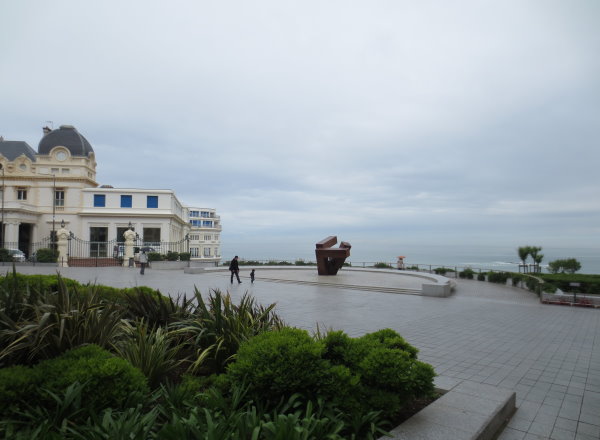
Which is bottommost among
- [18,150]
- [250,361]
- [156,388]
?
[156,388]

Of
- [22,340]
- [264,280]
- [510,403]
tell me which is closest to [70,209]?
[264,280]

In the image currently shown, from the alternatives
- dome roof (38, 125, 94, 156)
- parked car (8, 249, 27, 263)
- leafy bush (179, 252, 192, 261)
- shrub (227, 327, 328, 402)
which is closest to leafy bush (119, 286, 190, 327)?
shrub (227, 327, 328, 402)

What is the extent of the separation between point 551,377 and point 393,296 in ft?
33.1

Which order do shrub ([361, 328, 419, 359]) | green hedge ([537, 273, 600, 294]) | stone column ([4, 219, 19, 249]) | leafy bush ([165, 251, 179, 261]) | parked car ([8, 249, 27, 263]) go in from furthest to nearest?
1. stone column ([4, 219, 19, 249])
2. leafy bush ([165, 251, 179, 261])
3. parked car ([8, 249, 27, 263])
4. green hedge ([537, 273, 600, 294])
5. shrub ([361, 328, 419, 359])

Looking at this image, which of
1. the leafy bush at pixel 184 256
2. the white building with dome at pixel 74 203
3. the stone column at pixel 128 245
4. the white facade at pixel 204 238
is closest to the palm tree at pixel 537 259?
the leafy bush at pixel 184 256

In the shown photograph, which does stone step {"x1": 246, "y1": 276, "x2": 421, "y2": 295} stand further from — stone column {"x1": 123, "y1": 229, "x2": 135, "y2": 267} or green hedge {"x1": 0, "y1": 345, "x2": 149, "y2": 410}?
green hedge {"x1": 0, "y1": 345, "x2": 149, "y2": 410}

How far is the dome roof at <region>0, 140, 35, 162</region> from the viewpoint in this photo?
54.8 m

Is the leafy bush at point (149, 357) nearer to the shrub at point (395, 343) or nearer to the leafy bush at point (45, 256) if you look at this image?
the shrub at point (395, 343)

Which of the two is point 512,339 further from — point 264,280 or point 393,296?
point 264,280

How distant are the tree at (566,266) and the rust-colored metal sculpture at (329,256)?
16.2 meters

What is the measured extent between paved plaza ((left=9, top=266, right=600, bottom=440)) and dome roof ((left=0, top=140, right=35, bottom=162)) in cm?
5496

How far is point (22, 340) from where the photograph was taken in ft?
12.9

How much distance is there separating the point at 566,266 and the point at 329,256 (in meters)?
17.8

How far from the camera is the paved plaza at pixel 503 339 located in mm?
4566
